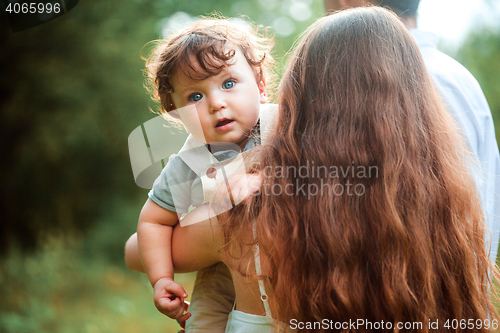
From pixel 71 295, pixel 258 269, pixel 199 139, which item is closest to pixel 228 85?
pixel 199 139

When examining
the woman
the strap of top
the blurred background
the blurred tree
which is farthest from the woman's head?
the blurred tree

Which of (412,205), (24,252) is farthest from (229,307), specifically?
(24,252)

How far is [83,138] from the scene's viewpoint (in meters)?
5.23

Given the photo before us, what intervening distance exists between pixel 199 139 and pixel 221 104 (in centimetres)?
15

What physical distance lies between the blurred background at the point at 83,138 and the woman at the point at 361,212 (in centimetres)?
355

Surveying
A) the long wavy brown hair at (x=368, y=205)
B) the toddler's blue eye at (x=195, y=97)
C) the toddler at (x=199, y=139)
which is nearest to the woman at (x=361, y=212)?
the long wavy brown hair at (x=368, y=205)

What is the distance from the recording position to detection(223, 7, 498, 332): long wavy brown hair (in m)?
0.84

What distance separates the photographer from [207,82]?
1.25 m

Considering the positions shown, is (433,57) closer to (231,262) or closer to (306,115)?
(306,115)

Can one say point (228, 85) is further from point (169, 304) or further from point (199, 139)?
point (169, 304)

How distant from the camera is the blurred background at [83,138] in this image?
177 inches

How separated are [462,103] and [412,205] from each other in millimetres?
608

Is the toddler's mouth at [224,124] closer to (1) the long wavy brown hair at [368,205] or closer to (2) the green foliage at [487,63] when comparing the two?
(1) the long wavy brown hair at [368,205]

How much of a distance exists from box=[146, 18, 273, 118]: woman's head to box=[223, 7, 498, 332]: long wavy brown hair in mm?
430
